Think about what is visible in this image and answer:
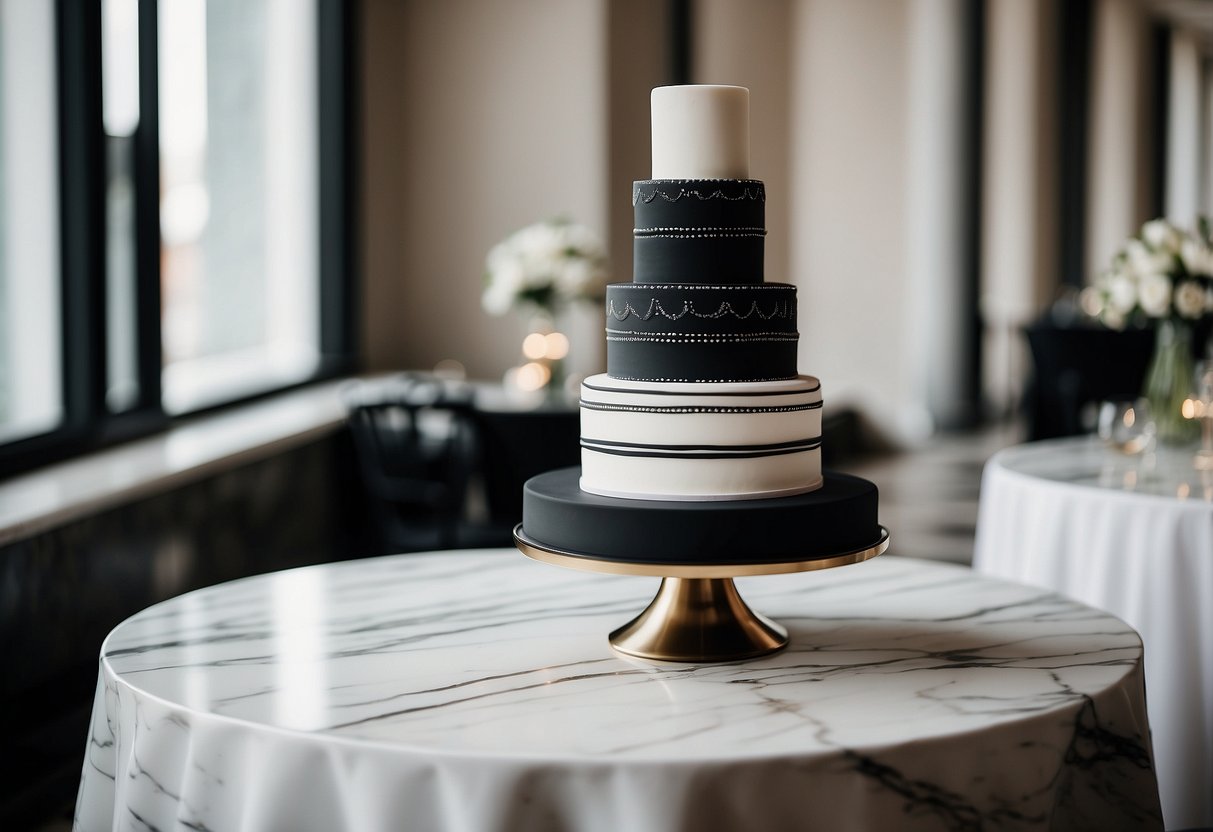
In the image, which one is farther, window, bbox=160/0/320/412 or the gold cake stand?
window, bbox=160/0/320/412

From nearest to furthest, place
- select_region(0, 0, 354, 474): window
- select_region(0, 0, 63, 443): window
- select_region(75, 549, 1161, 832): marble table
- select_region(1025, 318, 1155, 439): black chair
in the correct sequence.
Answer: select_region(75, 549, 1161, 832): marble table, select_region(0, 0, 63, 443): window, select_region(0, 0, 354, 474): window, select_region(1025, 318, 1155, 439): black chair

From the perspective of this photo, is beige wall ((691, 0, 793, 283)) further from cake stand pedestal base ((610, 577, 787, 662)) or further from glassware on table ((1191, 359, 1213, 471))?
cake stand pedestal base ((610, 577, 787, 662))

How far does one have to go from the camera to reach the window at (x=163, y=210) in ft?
12.9

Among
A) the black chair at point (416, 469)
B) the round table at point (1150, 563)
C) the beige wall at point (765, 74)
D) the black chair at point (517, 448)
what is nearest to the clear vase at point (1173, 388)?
the round table at point (1150, 563)

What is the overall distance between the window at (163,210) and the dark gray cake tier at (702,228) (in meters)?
2.78

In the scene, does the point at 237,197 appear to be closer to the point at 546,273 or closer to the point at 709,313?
the point at 546,273

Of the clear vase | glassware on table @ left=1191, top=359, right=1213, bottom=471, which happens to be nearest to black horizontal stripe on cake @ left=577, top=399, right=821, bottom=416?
glassware on table @ left=1191, top=359, right=1213, bottom=471

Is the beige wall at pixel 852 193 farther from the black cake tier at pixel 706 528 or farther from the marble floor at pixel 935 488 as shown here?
the black cake tier at pixel 706 528

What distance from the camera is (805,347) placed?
9.04 metres

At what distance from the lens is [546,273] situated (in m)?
4.89

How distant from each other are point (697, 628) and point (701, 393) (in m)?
0.31

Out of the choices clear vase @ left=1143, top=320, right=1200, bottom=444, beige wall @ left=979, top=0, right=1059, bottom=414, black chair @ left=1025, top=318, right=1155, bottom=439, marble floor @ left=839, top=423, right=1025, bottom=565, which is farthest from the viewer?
beige wall @ left=979, top=0, right=1059, bottom=414

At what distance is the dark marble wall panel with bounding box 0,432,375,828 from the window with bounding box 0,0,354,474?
0.41 metres

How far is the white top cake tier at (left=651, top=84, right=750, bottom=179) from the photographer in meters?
1.52
